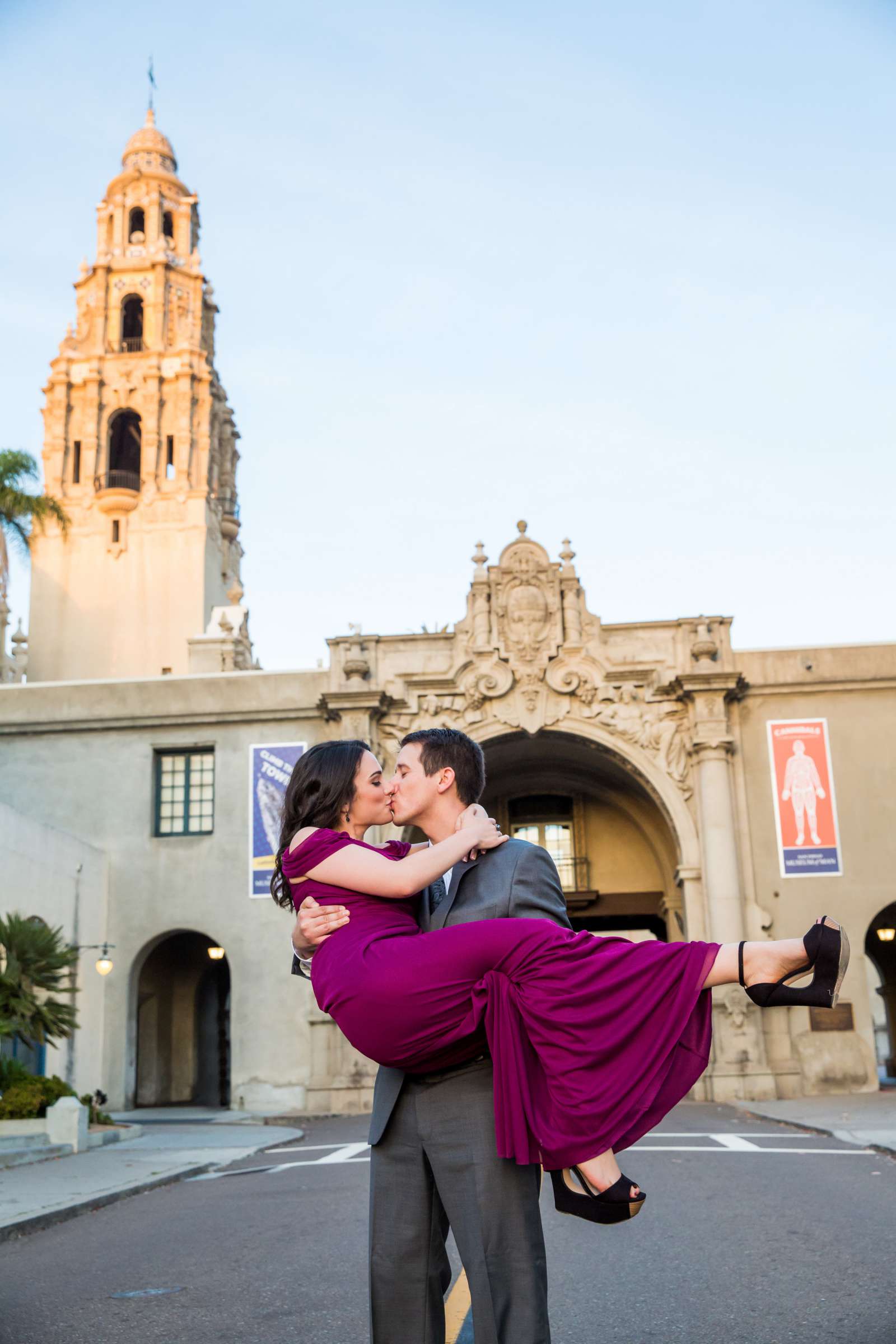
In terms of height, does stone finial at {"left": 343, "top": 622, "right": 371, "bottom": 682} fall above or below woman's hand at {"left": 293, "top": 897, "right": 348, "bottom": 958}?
above

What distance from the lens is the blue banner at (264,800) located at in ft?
92.2

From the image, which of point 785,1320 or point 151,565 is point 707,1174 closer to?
point 785,1320

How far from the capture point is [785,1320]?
572 cm

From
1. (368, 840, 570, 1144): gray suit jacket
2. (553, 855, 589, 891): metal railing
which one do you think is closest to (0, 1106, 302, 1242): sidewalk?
(368, 840, 570, 1144): gray suit jacket

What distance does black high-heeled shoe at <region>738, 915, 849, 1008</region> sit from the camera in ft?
10.7

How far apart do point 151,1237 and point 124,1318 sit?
309 centimetres

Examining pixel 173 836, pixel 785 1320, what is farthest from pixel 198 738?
pixel 785 1320

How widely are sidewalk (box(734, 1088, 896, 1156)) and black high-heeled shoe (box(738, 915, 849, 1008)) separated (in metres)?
10.8

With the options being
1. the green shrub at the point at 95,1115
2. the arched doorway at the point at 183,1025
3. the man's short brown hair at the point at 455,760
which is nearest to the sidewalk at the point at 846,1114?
the green shrub at the point at 95,1115

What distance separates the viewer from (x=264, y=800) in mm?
28484

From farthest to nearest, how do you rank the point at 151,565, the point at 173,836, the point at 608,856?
1. the point at 151,565
2. the point at 608,856
3. the point at 173,836

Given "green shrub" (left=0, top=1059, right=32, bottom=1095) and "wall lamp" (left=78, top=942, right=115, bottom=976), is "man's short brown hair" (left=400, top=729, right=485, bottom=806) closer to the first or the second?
"green shrub" (left=0, top=1059, right=32, bottom=1095)

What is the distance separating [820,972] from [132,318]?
55.8 meters

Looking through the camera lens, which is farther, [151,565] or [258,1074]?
[151,565]
